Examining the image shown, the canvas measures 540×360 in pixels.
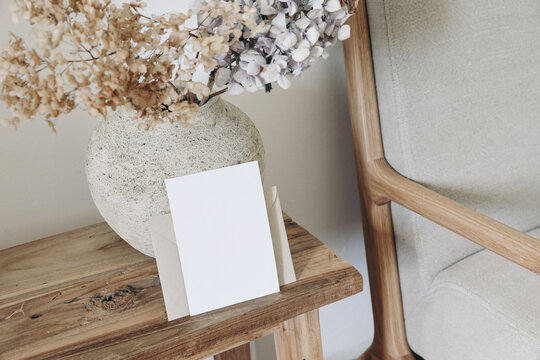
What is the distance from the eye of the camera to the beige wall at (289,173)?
820 mm

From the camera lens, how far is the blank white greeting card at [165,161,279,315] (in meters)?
0.59

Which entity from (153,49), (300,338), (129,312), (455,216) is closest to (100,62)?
(153,49)

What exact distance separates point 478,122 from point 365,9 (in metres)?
0.31

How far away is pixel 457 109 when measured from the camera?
90cm

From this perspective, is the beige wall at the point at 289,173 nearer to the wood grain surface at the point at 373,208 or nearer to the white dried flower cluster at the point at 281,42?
the wood grain surface at the point at 373,208

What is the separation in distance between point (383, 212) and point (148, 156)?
50 centimetres

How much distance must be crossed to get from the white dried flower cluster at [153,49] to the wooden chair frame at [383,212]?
29 cm

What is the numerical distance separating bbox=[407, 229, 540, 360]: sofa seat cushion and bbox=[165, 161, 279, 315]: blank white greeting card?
0.39 meters

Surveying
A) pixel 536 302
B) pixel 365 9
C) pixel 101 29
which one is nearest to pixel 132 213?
pixel 101 29

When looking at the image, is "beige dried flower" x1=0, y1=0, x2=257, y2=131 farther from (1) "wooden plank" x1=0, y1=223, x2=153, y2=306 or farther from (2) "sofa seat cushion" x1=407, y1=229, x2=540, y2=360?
(2) "sofa seat cushion" x1=407, y1=229, x2=540, y2=360

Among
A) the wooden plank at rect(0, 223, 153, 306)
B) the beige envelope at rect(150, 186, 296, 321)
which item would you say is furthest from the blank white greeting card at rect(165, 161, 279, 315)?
the wooden plank at rect(0, 223, 153, 306)

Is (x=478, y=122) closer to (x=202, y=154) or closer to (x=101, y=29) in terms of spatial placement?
(x=202, y=154)

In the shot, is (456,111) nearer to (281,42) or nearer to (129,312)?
(281,42)

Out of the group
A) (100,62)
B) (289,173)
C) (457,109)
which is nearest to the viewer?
(100,62)
